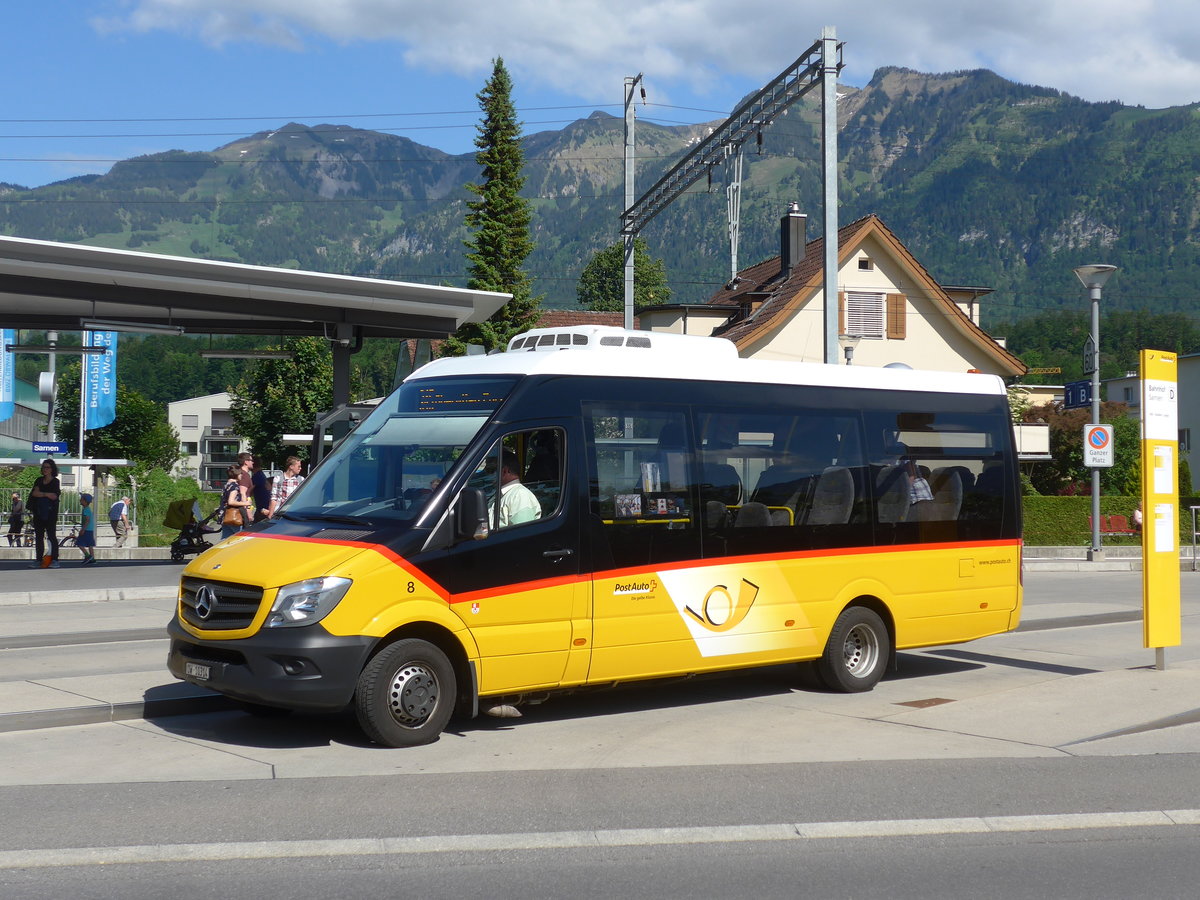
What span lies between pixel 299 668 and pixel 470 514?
144 centimetres

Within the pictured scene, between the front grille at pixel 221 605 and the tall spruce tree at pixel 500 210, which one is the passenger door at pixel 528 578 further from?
the tall spruce tree at pixel 500 210

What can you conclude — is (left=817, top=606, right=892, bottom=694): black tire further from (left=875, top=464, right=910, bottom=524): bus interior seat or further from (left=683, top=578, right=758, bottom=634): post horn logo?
(left=683, top=578, right=758, bottom=634): post horn logo

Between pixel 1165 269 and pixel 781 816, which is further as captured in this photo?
pixel 1165 269

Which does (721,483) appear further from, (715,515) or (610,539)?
(610,539)

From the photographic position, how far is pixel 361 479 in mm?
9188

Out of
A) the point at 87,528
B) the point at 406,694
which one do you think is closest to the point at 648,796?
the point at 406,694

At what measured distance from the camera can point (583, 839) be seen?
638 centimetres

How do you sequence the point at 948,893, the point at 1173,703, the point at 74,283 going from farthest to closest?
the point at 74,283 < the point at 1173,703 < the point at 948,893

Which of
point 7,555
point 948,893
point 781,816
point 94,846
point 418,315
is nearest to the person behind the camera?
point 948,893

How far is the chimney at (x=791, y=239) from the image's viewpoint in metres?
49.4

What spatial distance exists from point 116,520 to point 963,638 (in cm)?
2427

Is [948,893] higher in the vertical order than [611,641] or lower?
lower

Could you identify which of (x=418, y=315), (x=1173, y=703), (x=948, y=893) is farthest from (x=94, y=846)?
(x=418, y=315)

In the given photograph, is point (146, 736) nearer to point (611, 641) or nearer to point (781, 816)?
point (611, 641)
